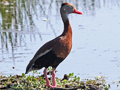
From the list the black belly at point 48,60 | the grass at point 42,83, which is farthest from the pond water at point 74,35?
the black belly at point 48,60

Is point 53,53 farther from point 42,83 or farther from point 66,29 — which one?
point 42,83

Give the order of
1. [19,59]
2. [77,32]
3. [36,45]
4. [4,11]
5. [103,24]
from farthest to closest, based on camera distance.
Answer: [4,11] < [103,24] < [77,32] < [36,45] < [19,59]

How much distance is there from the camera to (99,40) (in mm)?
9984

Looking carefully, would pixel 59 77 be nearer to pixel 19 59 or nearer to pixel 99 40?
pixel 19 59

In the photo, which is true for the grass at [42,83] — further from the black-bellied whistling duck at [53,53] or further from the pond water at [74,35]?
the pond water at [74,35]

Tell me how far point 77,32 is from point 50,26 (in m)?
1.05

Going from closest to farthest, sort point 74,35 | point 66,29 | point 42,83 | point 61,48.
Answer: point 61,48 → point 66,29 → point 42,83 → point 74,35

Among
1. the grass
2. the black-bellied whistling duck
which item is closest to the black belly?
the black-bellied whistling duck

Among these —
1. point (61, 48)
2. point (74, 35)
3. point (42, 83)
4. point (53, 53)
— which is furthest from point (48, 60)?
point (74, 35)

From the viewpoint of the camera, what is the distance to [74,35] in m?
10.5

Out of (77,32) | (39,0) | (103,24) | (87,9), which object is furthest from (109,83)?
(39,0)

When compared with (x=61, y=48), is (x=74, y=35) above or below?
below

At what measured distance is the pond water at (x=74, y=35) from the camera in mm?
8162

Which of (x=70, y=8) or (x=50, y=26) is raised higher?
(x=70, y=8)
